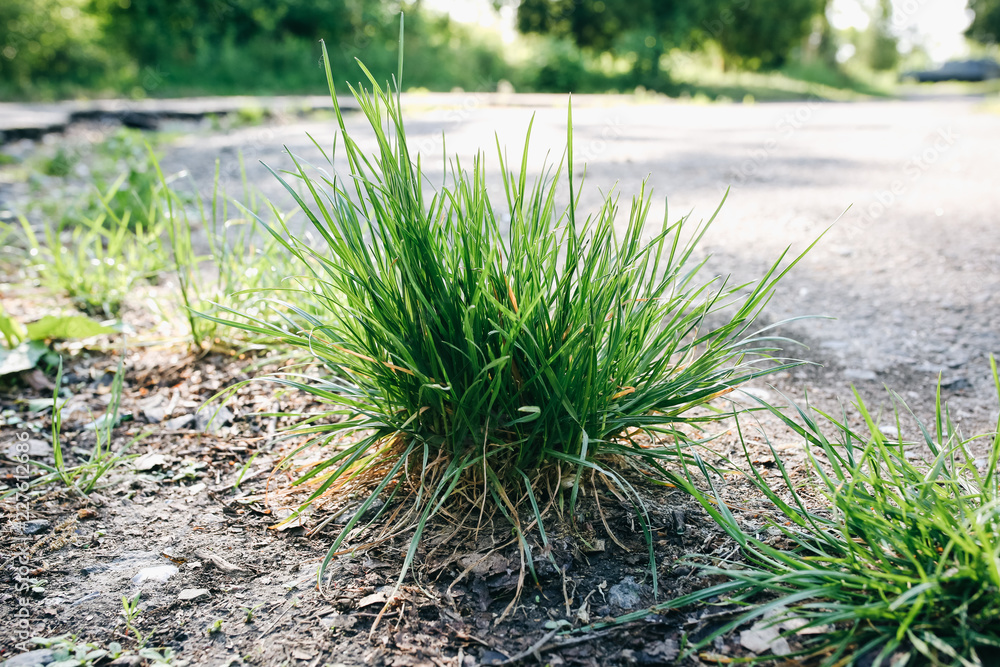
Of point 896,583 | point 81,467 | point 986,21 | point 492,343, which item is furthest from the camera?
point 986,21

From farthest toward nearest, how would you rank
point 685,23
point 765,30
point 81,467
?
point 765,30, point 685,23, point 81,467

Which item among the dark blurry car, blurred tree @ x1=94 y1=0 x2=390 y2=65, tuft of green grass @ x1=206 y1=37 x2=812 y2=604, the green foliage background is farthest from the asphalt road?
the dark blurry car

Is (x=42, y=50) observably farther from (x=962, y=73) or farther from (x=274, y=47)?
(x=962, y=73)

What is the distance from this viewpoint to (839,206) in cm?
373

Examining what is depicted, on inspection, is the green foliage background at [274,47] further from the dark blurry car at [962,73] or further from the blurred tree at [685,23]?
the dark blurry car at [962,73]

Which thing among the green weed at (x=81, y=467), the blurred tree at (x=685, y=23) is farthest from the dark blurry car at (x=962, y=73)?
the green weed at (x=81, y=467)

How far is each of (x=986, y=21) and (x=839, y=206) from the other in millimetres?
42110

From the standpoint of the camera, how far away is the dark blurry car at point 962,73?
4009 centimetres

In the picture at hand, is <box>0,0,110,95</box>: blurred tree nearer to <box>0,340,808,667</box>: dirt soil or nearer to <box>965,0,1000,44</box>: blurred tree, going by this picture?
<box>0,340,808,667</box>: dirt soil

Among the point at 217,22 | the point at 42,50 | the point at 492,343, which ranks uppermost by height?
the point at 217,22

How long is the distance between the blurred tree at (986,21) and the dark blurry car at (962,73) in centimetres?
431

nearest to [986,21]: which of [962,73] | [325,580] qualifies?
[962,73]

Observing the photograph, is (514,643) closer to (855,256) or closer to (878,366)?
(878,366)

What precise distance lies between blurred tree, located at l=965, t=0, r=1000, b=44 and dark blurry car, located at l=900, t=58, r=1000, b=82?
431cm
